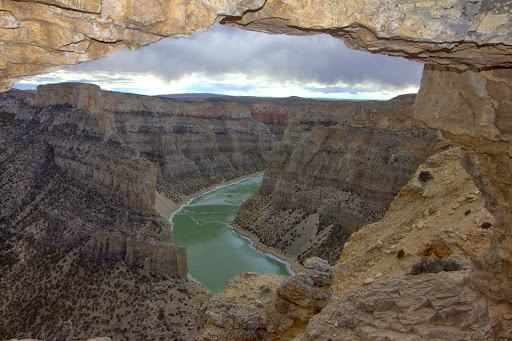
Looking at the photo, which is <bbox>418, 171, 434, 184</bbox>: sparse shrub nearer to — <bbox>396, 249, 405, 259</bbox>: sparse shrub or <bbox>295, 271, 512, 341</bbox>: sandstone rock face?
<bbox>396, 249, 405, 259</bbox>: sparse shrub

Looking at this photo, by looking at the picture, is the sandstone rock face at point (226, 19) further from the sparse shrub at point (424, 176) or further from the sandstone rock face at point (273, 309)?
the sparse shrub at point (424, 176)

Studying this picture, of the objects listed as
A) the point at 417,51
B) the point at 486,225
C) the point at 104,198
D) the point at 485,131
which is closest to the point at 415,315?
the point at 485,131

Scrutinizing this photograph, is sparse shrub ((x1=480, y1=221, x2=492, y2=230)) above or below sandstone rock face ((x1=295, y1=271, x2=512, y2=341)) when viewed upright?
above

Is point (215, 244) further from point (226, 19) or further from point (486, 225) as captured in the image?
point (226, 19)

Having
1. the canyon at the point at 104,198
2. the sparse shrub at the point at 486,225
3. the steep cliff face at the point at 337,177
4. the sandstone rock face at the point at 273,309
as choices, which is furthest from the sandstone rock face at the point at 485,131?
the steep cliff face at the point at 337,177

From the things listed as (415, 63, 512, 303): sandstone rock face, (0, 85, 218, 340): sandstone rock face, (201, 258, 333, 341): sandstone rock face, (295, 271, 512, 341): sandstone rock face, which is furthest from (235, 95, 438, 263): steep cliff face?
(295, 271, 512, 341): sandstone rock face

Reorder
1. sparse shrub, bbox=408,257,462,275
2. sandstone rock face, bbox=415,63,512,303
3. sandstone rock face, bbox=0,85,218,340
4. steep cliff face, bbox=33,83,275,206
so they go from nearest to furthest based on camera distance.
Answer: sandstone rock face, bbox=415,63,512,303 < sparse shrub, bbox=408,257,462,275 < sandstone rock face, bbox=0,85,218,340 < steep cliff face, bbox=33,83,275,206

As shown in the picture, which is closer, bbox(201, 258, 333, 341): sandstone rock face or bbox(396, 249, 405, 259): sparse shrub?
bbox(201, 258, 333, 341): sandstone rock face

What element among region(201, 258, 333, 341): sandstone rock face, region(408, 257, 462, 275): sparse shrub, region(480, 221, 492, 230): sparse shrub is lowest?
region(201, 258, 333, 341): sandstone rock face
